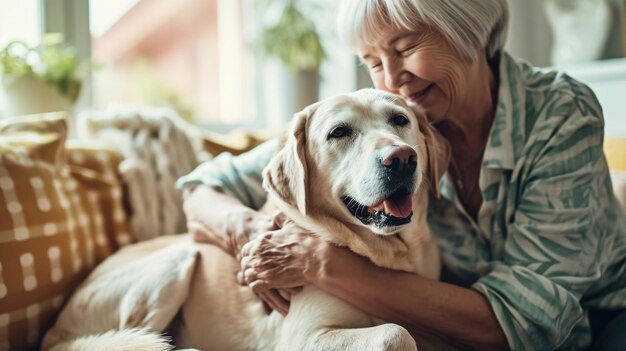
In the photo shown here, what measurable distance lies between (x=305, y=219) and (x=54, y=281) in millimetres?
695

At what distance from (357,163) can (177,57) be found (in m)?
2.31

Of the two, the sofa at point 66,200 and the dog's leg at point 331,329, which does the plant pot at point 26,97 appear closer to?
the sofa at point 66,200

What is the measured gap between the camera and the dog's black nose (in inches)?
44.7

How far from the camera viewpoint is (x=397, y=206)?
1217mm

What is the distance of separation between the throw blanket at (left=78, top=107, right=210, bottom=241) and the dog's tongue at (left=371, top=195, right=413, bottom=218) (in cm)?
98

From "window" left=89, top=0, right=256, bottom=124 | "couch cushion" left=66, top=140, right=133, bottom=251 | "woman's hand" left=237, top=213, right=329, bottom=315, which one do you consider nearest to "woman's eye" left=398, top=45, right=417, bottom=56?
"woman's hand" left=237, top=213, right=329, bottom=315

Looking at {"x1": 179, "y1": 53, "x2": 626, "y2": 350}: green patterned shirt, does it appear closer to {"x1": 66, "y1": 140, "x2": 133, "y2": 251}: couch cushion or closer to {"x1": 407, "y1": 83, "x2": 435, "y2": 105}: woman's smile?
{"x1": 407, "y1": 83, "x2": 435, "y2": 105}: woman's smile

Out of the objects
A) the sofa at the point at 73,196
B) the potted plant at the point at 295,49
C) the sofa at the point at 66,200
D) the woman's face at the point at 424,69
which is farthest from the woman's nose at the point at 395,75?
the potted plant at the point at 295,49

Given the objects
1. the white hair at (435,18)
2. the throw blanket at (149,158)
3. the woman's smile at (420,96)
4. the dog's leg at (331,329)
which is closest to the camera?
the dog's leg at (331,329)

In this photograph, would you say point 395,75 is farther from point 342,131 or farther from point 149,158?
point 149,158

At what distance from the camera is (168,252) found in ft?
5.12

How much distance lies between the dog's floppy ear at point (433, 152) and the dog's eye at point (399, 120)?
0.27 ft

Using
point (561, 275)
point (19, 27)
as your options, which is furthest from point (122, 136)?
point (561, 275)

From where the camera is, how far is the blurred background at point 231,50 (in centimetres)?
237
